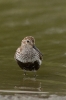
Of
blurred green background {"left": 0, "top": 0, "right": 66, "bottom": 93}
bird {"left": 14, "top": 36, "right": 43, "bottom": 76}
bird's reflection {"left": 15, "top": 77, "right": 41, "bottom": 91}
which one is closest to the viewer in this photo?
bird's reflection {"left": 15, "top": 77, "right": 41, "bottom": 91}

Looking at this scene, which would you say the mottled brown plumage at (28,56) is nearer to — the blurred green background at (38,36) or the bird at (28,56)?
the bird at (28,56)

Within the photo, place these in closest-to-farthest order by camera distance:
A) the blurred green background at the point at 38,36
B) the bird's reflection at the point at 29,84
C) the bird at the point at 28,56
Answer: the bird's reflection at the point at 29,84, the blurred green background at the point at 38,36, the bird at the point at 28,56

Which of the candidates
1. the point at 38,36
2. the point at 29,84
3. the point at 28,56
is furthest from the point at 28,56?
the point at 38,36

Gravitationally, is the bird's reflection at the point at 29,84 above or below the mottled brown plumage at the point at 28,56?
below

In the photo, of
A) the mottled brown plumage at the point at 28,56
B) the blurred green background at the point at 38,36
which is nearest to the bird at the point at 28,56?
the mottled brown plumage at the point at 28,56

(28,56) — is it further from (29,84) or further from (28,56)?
(29,84)

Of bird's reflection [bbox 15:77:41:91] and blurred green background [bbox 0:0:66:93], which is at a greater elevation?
blurred green background [bbox 0:0:66:93]

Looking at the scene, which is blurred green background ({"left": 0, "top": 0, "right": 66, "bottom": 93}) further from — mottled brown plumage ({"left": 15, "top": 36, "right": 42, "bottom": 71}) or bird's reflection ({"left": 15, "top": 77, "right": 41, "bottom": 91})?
mottled brown plumage ({"left": 15, "top": 36, "right": 42, "bottom": 71})

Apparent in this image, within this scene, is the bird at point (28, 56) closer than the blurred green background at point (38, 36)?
No

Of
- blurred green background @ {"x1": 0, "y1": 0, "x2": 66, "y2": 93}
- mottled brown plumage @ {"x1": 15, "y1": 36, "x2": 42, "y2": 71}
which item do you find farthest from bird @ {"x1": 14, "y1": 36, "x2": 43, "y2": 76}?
blurred green background @ {"x1": 0, "y1": 0, "x2": 66, "y2": 93}
